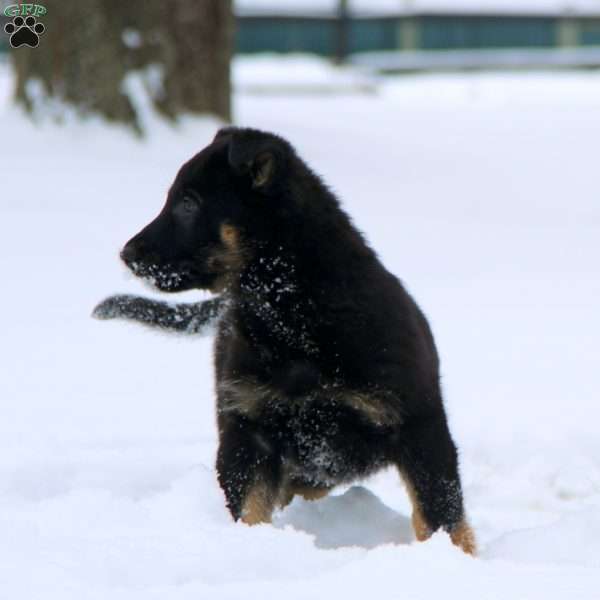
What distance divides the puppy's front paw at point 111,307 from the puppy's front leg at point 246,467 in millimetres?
725

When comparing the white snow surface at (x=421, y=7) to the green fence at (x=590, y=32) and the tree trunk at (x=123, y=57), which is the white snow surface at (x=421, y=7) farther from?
the tree trunk at (x=123, y=57)

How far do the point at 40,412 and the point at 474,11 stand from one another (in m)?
27.8

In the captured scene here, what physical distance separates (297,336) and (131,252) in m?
0.60

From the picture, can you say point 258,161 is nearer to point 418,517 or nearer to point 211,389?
point 418,517

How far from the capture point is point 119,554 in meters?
3.19

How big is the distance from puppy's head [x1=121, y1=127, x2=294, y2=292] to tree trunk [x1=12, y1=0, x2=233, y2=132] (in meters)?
6.60

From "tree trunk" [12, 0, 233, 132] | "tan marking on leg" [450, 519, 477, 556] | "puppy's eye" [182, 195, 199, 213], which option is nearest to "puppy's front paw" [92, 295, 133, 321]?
"puppy's eye" [182, 195, 199, 213]

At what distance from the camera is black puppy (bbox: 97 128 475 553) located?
385 cm

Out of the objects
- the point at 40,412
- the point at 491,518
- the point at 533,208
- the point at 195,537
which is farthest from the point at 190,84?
the point at 195,537

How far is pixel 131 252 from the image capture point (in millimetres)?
4090

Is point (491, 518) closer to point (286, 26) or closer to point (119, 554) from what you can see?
point (119, 554)

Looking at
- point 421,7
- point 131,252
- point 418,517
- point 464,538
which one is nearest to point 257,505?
point 418,517

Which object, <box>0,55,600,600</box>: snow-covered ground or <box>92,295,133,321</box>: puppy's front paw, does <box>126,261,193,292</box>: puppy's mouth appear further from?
<box>0,55,600,600</box>: snow-covered ground

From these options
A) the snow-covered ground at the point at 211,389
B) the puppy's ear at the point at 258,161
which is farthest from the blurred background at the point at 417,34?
the puppy's ear at the point at 258,161
